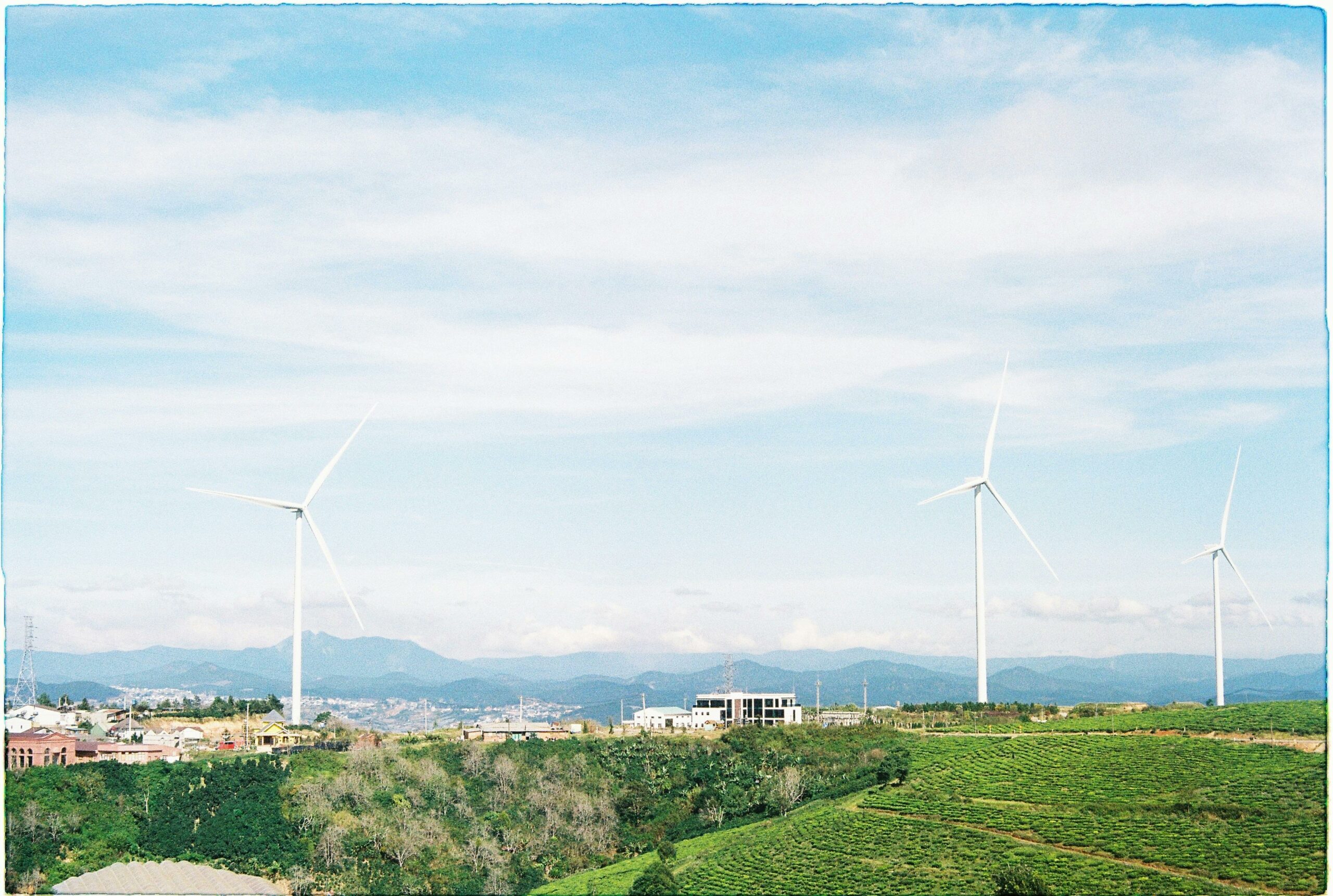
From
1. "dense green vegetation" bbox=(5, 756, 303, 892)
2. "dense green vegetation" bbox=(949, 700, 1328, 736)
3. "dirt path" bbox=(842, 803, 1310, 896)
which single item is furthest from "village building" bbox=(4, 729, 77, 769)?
"dense green vegetation" bbox=(949, 700, 1328, 736)

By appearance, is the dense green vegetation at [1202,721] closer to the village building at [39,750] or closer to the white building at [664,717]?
the white building at [664,717]

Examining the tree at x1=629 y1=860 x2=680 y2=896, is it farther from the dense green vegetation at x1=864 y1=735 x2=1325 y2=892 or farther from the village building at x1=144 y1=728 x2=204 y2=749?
the village building at x1=144 y1=728 x2=204 y2=749

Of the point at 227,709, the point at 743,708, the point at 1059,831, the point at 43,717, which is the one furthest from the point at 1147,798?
the point at 43,717

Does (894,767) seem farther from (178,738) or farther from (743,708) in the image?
(743,708)

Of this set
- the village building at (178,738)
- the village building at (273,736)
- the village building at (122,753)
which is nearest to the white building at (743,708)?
the village building at (273,736)

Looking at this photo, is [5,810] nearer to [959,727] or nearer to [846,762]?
[846,762]

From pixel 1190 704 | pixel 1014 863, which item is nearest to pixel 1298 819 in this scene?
pixel 1014 863
